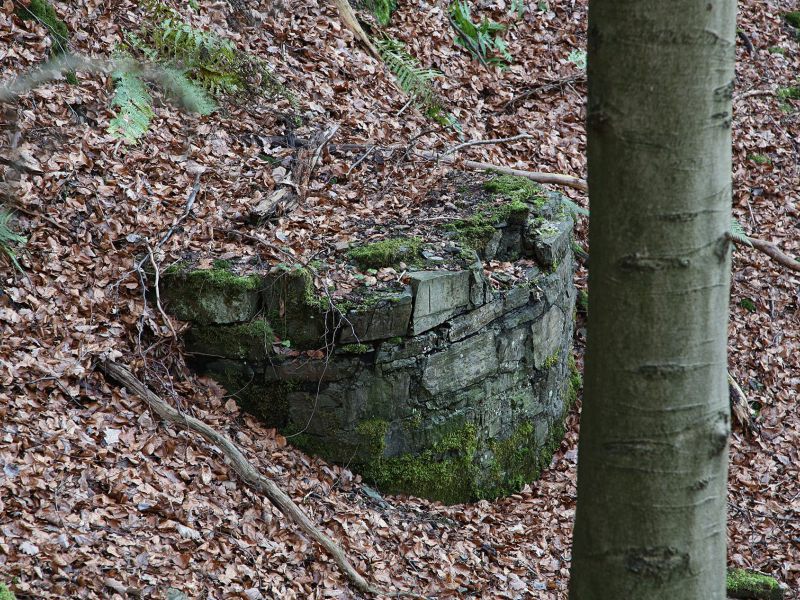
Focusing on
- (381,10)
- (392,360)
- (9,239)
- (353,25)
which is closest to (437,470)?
(392,360)

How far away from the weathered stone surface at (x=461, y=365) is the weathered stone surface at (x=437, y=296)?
0.81 ft

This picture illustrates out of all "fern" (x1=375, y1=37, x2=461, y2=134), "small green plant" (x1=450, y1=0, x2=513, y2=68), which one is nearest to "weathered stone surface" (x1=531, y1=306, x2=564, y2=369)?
"fern" (x1=375, y1=37, x2=461, y2=134)

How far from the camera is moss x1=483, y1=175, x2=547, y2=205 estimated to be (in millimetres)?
6297

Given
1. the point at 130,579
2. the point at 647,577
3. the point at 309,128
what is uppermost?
the point at 309,128

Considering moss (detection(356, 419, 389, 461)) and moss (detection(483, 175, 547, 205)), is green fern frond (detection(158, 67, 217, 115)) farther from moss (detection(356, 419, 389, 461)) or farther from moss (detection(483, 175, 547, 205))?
moss (detection(356, 419, 389, 461))

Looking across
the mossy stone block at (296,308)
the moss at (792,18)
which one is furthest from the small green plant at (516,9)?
the mossy stone block at (296,308)

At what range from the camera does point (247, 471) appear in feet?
15.3

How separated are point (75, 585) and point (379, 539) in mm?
1939

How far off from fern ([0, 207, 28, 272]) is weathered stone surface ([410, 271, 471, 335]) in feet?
8.44

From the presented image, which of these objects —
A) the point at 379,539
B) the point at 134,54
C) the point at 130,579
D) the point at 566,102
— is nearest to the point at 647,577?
the point at 130,579

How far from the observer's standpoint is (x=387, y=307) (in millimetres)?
5008

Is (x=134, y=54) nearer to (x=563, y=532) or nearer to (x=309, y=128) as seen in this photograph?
(x=309, y=128)

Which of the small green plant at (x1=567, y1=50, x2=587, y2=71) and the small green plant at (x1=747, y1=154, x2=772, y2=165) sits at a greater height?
the small green plant at (x1=567, y1=50, x2=587, y2=71)

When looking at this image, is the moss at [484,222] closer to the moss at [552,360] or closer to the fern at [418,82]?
the moss at [552,360]
